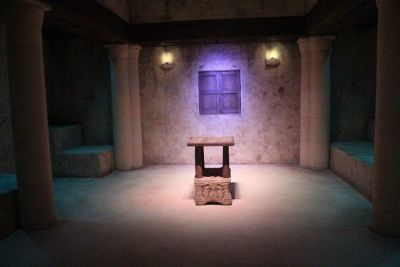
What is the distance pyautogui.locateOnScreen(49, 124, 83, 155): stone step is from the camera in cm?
859

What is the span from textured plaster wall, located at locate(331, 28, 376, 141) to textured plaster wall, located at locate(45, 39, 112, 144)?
6795 mm

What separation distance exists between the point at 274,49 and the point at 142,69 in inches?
159

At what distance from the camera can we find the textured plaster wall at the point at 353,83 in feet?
29.6

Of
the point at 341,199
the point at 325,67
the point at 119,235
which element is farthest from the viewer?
the point at 325,67

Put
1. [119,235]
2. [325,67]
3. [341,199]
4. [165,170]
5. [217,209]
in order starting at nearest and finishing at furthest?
[119,235], [217,209], [341,199], [325,67], [165,170]

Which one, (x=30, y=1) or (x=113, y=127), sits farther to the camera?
(x=113, y=127)

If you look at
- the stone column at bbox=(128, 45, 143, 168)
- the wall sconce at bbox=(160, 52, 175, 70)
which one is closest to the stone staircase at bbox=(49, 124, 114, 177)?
the stone column at bbox=(128, 45, 143, 168)

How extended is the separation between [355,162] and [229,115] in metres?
3.88

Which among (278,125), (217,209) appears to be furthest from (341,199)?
(278,125)

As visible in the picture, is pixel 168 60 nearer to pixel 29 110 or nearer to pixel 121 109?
pixel 121 109

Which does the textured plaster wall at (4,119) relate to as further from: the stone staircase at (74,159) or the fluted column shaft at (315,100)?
the fluted column shaft at (315,100)

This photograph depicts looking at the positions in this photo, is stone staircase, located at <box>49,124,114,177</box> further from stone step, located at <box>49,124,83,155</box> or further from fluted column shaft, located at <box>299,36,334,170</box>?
fluted column shaft, located at <box>299,36,334,170</box>

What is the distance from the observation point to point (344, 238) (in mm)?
4625

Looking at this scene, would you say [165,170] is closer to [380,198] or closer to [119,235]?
[119,235]
